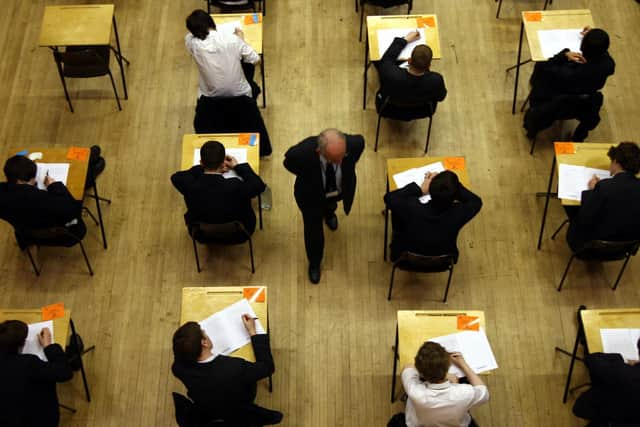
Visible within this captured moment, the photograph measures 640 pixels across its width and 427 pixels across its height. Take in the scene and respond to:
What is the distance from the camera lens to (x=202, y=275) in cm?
625

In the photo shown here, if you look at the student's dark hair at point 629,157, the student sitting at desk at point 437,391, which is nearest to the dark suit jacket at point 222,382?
the student sitting at desk at point 437,391

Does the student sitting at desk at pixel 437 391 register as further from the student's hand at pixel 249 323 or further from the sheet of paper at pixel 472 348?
the student's hand at pixel 249 323

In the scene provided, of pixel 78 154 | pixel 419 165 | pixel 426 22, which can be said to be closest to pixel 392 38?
pixel 426 22

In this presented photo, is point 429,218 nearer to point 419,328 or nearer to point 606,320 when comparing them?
point 419,328

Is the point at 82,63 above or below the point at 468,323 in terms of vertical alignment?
above

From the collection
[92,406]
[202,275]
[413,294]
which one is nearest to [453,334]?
[413,294]

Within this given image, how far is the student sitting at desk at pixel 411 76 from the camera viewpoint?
6004 millimetres

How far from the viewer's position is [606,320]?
5000mm

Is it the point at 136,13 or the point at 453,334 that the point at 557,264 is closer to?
the point at 453,334

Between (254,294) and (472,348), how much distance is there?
4.85 ft

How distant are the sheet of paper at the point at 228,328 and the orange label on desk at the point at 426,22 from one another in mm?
2956

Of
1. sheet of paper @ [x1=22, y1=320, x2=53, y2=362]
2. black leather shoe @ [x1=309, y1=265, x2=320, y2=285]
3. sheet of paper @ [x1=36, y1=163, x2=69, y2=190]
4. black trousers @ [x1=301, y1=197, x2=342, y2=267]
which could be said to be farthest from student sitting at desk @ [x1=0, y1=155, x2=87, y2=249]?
black leather shoe @ [x1=309, y1=265, x2=320, y2=285]

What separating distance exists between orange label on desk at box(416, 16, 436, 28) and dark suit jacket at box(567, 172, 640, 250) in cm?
202

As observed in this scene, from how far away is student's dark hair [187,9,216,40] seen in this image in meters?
6.02
